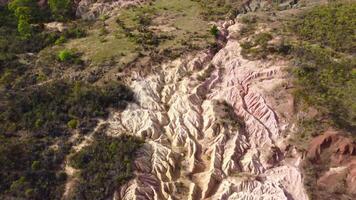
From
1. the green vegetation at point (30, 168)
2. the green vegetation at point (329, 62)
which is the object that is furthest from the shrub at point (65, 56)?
the green vegetation at point (329, 62)

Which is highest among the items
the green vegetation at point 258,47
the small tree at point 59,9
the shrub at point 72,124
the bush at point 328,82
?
the small tree at point 59,9

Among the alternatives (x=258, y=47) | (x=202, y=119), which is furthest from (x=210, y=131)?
(x=258, y=47)

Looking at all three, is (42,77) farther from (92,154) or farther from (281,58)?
(281,58)

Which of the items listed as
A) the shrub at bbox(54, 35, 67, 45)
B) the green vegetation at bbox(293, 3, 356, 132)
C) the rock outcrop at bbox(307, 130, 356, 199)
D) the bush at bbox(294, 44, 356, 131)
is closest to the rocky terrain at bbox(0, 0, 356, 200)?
the rock outcrop at bbox(307, 130, 356, 199)

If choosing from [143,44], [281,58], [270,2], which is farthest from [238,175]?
[270,2]

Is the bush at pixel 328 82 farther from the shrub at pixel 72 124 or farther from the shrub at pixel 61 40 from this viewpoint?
the shrub at pixel 61 40

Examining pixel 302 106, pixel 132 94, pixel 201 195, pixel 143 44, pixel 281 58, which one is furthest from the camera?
pixel 143 44
